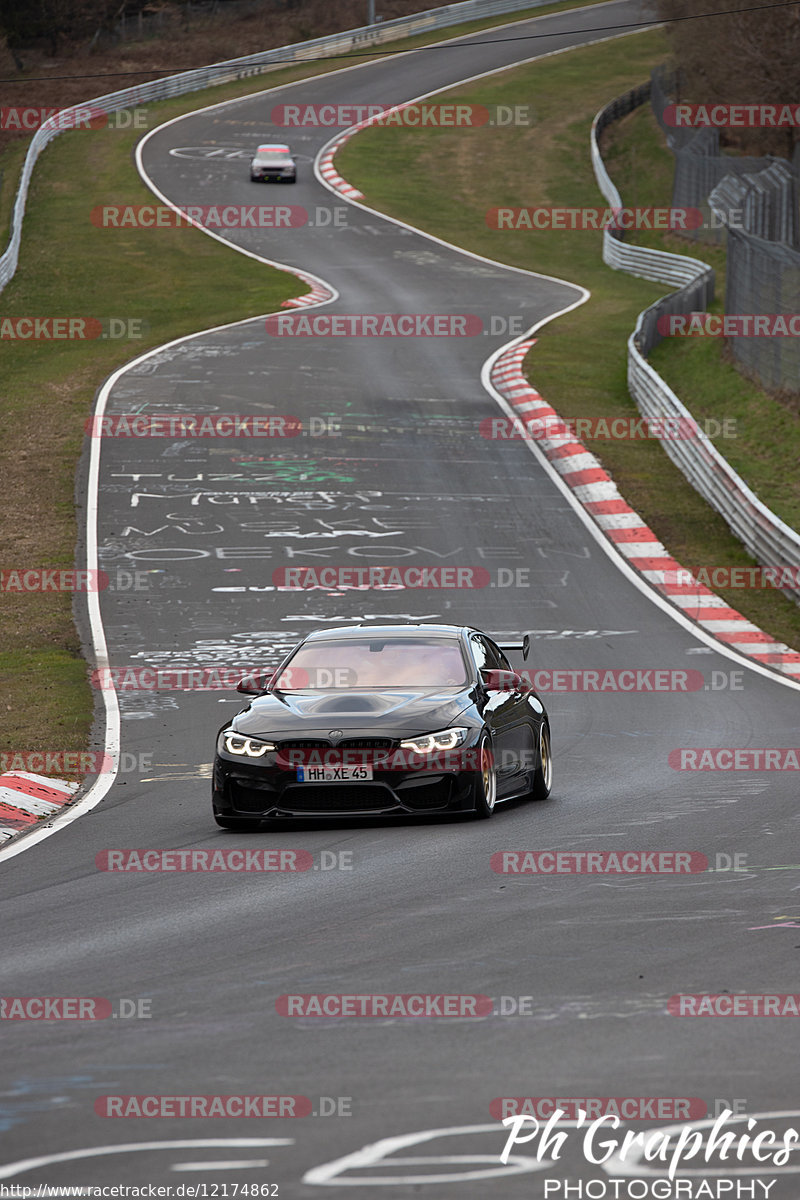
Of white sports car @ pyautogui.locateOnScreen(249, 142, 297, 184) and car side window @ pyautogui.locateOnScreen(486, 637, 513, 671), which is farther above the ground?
car side window @ pyautogui.locateOnScreen(486, 637, 513, 671)

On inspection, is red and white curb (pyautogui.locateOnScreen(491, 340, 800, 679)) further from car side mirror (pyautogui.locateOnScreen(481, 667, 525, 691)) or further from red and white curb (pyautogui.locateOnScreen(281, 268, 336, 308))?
red and white curb (pyautogui.locateOnScreen(281, 268, 336, 308))

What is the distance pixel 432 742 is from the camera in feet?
36.4

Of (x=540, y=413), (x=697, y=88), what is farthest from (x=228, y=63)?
(x=540, y=413)

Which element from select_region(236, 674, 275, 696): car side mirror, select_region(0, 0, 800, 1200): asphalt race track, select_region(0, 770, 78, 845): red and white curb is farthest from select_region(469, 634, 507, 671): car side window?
select_region(0, 770, 78, 845): red and white curb

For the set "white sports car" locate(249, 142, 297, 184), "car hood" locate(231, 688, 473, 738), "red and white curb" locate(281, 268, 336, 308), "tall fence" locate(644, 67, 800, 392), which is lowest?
"red and white curb" locate(281, 268, 336, 308)

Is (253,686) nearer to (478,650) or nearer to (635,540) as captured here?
(478,650)

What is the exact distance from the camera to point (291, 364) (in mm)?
37844

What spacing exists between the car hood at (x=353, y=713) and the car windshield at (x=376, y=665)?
0.67 ft

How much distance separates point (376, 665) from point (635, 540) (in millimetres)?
14148

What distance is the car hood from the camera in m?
11.2

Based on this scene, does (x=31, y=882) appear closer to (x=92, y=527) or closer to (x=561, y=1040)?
(x=561, y=1040)

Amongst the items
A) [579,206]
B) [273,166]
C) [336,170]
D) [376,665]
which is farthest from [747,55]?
[376,665]

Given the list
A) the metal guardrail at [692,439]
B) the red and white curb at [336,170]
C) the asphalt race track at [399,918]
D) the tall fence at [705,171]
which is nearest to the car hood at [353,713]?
the asphalt race track at [399,918]

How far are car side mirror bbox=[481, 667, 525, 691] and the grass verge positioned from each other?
918 cm
